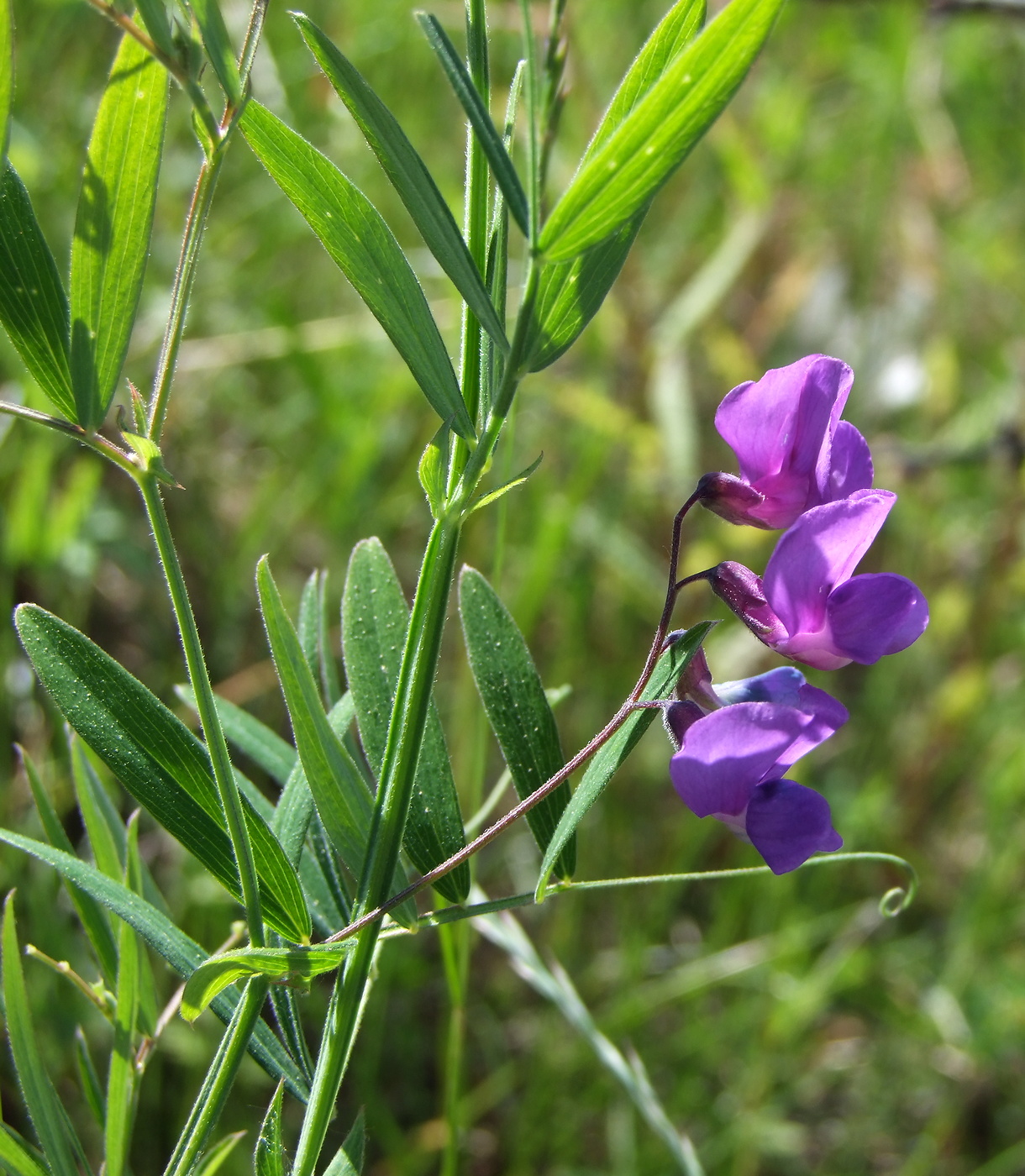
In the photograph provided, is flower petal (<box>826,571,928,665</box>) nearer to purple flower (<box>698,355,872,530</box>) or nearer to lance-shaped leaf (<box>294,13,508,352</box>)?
purple flower (<box>698,355,872,530</box>)

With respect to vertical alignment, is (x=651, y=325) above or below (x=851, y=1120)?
above

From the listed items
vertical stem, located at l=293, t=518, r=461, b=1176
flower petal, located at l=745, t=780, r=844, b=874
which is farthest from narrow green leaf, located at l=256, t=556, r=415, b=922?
flower petal, located at l=745, t=780, r=844, b=874

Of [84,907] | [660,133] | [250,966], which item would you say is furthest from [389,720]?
[660,133]

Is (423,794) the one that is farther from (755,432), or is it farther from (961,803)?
(961,803)

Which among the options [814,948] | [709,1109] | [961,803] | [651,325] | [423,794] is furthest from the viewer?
[651,325]

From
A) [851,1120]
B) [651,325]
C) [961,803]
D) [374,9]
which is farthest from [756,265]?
[851,1120]

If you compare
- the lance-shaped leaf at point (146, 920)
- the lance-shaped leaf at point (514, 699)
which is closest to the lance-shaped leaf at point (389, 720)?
the lance-shaped leaf at point (514, 699)

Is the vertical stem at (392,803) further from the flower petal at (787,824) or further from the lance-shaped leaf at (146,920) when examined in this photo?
the flower petal at (787,824)

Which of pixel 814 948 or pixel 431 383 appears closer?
pixel 431 383
